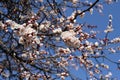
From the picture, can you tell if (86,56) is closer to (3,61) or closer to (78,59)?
(78,59)

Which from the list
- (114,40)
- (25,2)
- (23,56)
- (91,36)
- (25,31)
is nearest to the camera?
(25,31)

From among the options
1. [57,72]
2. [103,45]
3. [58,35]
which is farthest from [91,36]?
[58,35]

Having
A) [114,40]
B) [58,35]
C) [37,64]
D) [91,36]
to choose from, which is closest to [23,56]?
[37,64]

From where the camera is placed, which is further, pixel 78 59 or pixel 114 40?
pixel 114 40

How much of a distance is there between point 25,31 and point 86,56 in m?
2.54

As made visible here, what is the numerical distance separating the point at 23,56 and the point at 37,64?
29 cm

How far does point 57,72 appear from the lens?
17.5 ft

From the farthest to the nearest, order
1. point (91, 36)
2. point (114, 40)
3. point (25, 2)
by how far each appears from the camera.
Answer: point (114, 40) → point (91, 36) → point (25, 2)

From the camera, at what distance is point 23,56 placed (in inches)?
208

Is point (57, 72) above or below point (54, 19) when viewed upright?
below


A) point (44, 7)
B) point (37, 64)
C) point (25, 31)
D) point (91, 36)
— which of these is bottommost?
point (25, 31)

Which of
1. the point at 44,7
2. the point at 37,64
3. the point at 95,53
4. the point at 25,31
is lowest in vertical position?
the point at 25,31

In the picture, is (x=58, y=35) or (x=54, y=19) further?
(x=54, y=19)

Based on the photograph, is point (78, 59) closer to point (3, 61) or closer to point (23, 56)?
point (23, 56)
